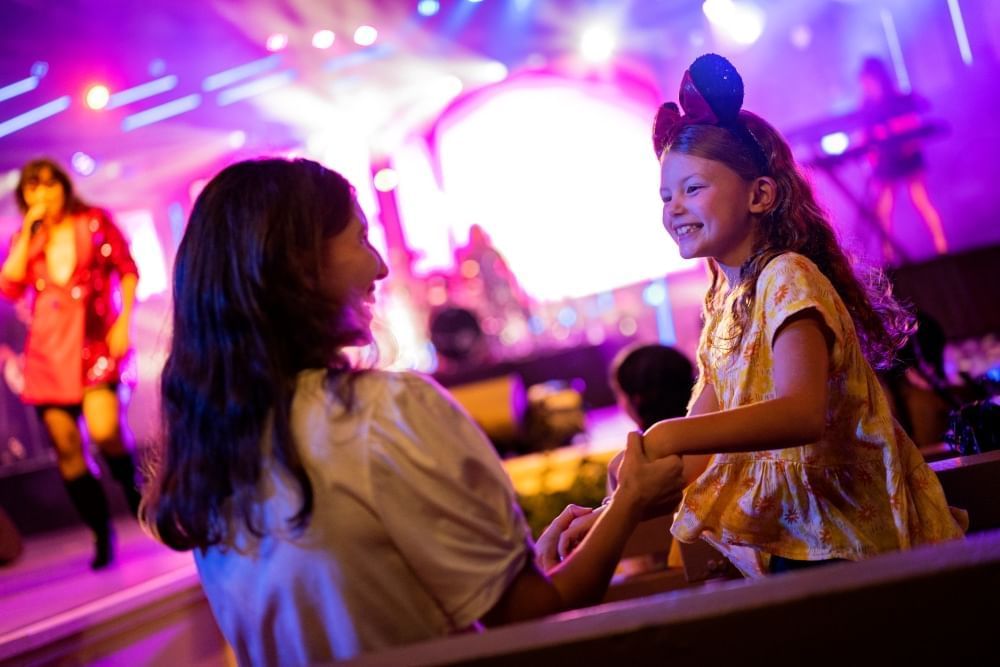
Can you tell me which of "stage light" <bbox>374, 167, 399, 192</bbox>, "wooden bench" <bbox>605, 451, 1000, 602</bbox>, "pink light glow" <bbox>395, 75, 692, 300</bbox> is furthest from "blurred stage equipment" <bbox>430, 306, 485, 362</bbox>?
"wooden bench" <bbox>605, 451, 1000, 602</bbox>

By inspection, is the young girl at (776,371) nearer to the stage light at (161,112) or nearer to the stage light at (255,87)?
the stage light at (161,112)

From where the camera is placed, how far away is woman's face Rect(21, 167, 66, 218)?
358 cm

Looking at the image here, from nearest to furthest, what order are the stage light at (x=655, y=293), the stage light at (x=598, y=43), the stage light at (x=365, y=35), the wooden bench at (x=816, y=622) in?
the wooden bench at (x=816, y=622) < the stage light at (x=365, y=35) < the stage light at (x=655, y=293) < the stage light at (x=598, y=43)

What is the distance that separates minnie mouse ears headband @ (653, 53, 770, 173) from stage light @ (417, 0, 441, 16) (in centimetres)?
660

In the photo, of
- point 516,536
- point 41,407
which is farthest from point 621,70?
point 516,536

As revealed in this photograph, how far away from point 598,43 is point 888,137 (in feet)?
9.65

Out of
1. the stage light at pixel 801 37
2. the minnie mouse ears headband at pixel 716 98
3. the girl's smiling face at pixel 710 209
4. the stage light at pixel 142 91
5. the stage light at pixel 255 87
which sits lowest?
the girl's smiling face at pixel 710 209

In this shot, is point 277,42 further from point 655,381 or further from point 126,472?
point 655,381

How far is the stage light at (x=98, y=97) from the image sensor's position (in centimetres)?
700

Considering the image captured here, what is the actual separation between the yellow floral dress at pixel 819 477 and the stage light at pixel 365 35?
7.06m

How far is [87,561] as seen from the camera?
13.5 ft

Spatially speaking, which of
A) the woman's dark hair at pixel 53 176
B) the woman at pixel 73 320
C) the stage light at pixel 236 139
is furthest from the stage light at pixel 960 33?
the woman's dark hair at pixel 53 176

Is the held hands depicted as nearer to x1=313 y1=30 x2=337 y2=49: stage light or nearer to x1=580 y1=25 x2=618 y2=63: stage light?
x1=313 y1=30 x2=337 y2=49: stage light

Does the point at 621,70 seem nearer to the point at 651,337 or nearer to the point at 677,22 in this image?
the point at 677,22
